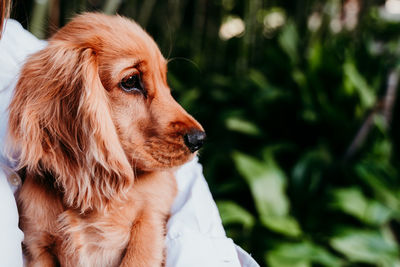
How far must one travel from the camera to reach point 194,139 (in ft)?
3.89

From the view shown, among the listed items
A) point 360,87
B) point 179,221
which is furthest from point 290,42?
point 179,221

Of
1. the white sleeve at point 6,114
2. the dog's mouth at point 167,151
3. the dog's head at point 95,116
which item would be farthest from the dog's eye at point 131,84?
the white sleeve at point 6,114

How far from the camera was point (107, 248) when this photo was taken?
43.5 inches

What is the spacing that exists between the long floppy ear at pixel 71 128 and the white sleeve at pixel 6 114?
0.29ft

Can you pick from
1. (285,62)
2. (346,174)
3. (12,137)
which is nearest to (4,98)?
(12,137)

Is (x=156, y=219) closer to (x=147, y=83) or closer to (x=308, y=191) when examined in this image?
(x=147, y=83)

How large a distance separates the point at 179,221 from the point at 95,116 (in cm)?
40

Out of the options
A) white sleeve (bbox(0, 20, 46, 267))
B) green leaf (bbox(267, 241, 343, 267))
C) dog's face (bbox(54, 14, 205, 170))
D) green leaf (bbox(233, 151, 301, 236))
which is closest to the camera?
Result: white sleeve (bbox(0, 20, 46, 267))

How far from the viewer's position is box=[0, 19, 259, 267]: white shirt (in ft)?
3.09

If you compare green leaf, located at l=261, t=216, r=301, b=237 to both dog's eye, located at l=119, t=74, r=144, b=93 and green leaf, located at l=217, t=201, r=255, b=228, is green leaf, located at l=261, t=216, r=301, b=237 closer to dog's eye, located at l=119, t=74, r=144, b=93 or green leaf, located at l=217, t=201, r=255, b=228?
green leaf, located at l=217, t=201, r=255, b=228

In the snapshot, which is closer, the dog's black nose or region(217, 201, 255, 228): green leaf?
the dog's black nose

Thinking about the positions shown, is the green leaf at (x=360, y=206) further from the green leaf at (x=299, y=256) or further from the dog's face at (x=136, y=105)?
the dog's face at (x=136, y=105)

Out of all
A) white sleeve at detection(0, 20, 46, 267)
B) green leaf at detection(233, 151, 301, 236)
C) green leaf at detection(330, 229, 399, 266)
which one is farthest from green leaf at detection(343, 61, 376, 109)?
white sleeve at detection(0, 20, 46, 267)

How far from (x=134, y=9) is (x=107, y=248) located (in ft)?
12.9
